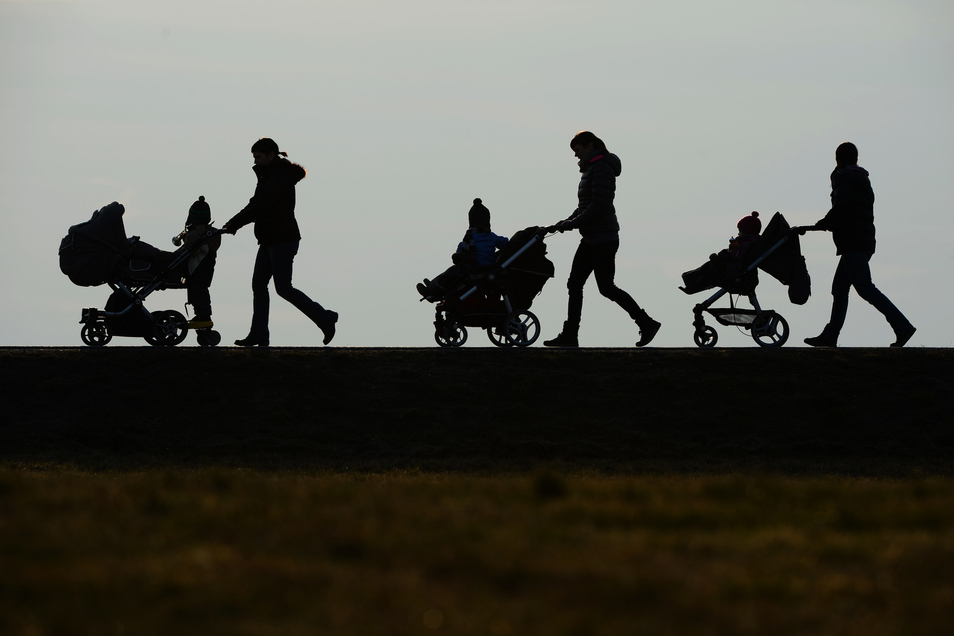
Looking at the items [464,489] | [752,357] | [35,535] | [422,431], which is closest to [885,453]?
[752,357]

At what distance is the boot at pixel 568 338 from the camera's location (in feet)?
45.3

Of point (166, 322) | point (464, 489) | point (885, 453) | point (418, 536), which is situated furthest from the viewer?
point (166, 322)

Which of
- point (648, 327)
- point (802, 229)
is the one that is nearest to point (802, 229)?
point (802, 229)

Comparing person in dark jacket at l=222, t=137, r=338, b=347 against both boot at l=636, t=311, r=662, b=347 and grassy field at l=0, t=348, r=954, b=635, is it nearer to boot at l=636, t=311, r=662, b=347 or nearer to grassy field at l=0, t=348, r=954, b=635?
grassy field at l=0, t=348, r=954, b=635

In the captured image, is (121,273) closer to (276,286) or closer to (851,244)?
(276,286)

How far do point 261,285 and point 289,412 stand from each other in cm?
283

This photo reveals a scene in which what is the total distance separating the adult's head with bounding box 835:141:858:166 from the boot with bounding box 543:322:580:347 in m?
3.72

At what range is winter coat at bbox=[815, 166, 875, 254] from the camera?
13.4m

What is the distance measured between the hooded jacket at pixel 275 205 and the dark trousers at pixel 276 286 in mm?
124

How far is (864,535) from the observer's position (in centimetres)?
460

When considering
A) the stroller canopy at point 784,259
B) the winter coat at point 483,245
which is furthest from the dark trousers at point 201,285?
the stroller canopy at point 784,259

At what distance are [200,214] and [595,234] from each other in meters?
4.99

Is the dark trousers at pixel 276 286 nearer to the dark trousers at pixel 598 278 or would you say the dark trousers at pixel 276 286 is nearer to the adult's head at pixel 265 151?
the adult's head at pixel 265 151

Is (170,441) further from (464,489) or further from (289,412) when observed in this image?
(464,489)
